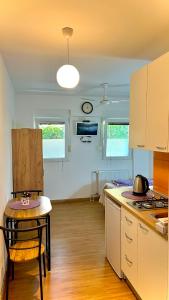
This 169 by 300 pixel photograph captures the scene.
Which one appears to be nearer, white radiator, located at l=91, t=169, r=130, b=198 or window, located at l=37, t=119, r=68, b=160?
window, located at l=37, t=119, r=68, b=160

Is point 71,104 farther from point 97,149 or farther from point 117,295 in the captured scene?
point 117,295

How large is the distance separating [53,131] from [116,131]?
5.08 feet

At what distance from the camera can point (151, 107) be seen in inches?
86.4

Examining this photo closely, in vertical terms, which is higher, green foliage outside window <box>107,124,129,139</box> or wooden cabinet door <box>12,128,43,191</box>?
green foliage outside window <box>107,124,129,139</box>

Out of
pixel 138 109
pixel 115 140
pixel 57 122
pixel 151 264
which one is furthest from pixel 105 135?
pixel 151 264

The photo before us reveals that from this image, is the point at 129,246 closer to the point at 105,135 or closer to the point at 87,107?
the point at 105,135

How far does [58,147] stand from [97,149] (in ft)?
3.11

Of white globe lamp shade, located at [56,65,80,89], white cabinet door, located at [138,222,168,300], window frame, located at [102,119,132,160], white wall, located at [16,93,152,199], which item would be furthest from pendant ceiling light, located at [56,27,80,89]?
window frame, located at [102,119,132,160]

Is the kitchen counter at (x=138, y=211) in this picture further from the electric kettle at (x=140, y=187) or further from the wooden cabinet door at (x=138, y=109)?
the wooden cabinet door at (x=138, y=109)

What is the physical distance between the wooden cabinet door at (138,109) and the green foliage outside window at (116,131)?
3.07 meters

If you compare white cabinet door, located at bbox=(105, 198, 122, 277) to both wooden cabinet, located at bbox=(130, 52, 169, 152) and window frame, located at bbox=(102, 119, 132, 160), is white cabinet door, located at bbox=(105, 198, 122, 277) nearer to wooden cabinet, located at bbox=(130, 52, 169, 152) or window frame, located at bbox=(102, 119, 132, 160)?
wooden cabinet, located at bbox=(130, 52, 169, 152)

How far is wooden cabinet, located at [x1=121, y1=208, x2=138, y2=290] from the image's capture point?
2.25 m

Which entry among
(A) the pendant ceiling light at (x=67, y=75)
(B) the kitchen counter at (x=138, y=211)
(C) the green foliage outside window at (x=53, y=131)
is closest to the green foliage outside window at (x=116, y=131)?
(C) the green foliage outside window at (x=53, y=131)

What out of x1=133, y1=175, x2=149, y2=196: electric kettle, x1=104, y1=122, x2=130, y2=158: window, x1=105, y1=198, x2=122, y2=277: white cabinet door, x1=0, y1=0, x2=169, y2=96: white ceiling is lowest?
x1=105, y1=198, x2=122, y2=277: white cabinet door
